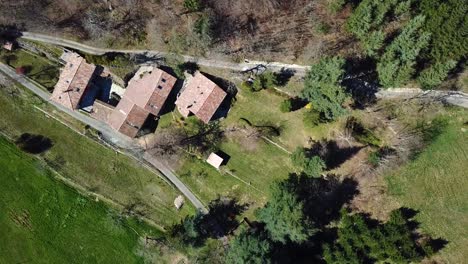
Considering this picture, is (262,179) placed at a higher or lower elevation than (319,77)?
lower

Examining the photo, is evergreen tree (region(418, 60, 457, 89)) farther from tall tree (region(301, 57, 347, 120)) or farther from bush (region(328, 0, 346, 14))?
bush (region(328, 0, 346, 14))

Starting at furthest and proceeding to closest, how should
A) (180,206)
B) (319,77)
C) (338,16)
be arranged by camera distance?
(180,206) < (338,16) < (319,77)

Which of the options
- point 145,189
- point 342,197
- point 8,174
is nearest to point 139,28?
point 145,189

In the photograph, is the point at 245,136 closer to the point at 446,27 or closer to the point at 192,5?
the point at 192,5

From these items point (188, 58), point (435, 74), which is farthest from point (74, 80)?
point (435, 74)

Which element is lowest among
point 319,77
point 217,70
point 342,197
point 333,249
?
point 333,249

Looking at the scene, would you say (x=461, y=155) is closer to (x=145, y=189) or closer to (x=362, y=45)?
(x=362, y=45)
